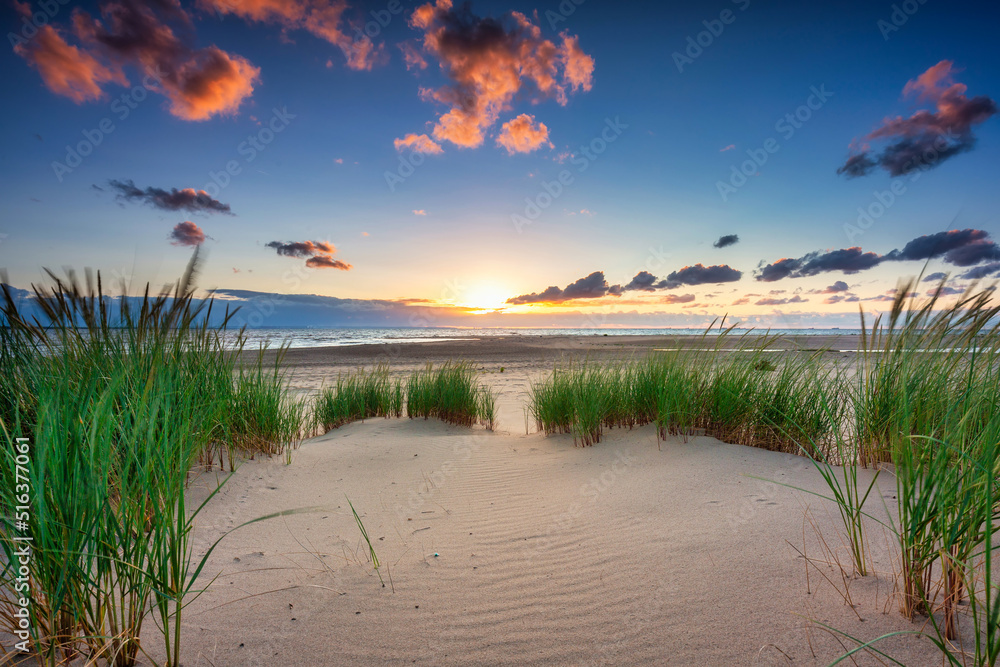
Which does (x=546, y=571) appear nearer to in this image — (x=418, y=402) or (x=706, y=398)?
(x=706, y=398)

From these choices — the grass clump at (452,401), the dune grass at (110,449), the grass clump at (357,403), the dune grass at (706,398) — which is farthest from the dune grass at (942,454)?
the grass clump at (357,403)

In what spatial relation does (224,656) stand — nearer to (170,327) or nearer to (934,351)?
(170,327)

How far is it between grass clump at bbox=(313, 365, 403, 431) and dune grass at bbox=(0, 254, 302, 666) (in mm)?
1263

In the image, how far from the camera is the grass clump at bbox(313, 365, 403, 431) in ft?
21.5

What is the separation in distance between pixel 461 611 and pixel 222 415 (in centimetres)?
292

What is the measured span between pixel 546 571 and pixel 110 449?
7.04ft

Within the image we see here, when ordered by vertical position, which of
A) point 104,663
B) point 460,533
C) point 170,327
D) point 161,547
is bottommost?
point 460,533

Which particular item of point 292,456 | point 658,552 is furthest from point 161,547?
point 292,456

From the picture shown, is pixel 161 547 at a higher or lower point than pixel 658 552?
higher

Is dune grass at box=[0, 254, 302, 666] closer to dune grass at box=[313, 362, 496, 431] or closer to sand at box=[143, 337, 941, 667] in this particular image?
sand at box=[143, 337, 941, 667]

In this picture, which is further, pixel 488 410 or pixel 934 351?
pixel 488 410

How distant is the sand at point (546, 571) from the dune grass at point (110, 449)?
0.30 m

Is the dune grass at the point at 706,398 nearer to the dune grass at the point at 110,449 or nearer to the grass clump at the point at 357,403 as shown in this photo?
the grass clump at the point at 357,403

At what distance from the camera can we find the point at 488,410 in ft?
21.6
